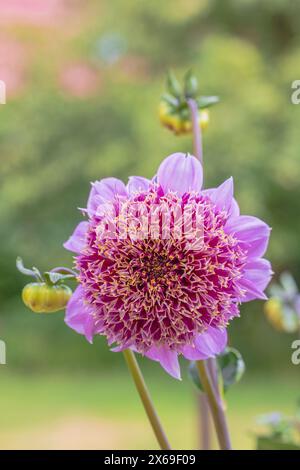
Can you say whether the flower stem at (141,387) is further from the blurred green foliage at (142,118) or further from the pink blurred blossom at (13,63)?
the pink blurred blossom at (13,63)

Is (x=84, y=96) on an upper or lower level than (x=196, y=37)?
lower

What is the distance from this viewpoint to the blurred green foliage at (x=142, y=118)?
2619 mm

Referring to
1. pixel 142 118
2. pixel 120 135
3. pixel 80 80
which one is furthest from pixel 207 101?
pixel 80 80

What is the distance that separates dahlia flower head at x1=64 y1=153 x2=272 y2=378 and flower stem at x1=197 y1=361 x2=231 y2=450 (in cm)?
3

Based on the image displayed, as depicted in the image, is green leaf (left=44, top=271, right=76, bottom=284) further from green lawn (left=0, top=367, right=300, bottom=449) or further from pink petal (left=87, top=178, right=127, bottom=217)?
green lawn (left=0, top=367, right=300, bottom=449)

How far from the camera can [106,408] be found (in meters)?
3.10

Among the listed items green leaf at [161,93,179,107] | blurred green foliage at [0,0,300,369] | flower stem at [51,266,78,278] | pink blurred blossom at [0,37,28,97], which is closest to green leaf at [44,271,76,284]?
flower stem at [51,266,78,278]

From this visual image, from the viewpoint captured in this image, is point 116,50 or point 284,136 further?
point 116,50

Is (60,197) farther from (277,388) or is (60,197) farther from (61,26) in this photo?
(277,388)

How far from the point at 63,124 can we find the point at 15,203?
373 mm

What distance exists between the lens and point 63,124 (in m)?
2.88

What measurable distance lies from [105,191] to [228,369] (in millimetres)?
115

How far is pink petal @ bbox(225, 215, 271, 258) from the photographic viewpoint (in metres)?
0.30

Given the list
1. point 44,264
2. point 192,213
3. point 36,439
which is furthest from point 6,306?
point 192,213
